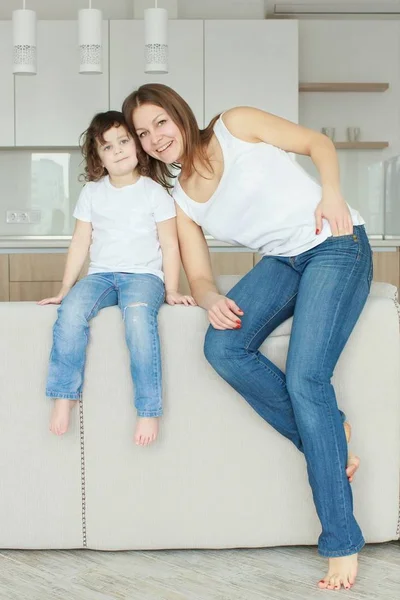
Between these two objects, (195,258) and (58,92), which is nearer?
(195,258)

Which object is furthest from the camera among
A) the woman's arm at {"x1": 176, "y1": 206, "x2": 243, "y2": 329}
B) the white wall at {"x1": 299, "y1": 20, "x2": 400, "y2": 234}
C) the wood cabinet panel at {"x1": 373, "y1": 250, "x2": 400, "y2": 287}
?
the white wall at {"x1": 299, "y1": 20, "x2": 400, "y2": 234}

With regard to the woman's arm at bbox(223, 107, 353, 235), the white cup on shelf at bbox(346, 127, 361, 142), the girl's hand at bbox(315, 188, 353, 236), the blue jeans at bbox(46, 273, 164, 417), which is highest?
the white cup on shelf at bbox(346, 127, 361, 142)

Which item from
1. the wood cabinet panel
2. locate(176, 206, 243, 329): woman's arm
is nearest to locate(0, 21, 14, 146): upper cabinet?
the wood cabinet panel

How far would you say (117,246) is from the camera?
2.49 m

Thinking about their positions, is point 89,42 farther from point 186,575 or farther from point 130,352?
point 186,575

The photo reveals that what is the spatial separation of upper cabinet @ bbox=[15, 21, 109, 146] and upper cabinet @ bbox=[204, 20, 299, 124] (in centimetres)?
67

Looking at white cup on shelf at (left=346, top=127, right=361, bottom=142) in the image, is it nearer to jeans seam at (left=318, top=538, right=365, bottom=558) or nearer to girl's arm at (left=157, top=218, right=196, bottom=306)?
girl's arm at (left=157, top=218, right=196, bottom=306)

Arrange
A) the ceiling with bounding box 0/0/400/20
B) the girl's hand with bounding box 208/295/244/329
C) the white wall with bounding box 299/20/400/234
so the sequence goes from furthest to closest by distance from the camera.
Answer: the white wall with bounding box 299/20/400/234
the ceiling with bounding box 0/0/400/20
the girl's hand with bounding box 208/295/244/329

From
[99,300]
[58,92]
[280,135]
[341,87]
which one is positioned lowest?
[99,300]

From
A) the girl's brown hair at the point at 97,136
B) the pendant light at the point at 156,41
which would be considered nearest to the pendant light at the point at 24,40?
the pendant light at the point at 156,41

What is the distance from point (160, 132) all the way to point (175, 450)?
0.82 metres

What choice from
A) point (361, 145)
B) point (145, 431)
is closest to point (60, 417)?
point (145, 431)

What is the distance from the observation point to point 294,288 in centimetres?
212

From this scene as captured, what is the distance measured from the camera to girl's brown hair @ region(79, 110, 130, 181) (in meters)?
2.52
